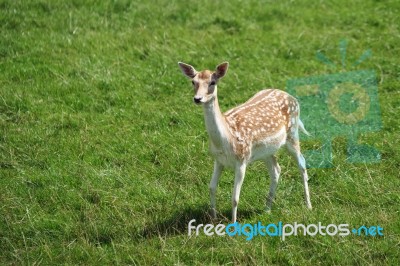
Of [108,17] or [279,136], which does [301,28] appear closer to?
[108,17]

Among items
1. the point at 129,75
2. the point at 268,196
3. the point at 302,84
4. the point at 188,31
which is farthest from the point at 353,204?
the point at 188,31

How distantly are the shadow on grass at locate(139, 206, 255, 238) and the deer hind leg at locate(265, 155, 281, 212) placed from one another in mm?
262

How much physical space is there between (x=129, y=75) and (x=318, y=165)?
3812 millimetres

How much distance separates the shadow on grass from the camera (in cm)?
783

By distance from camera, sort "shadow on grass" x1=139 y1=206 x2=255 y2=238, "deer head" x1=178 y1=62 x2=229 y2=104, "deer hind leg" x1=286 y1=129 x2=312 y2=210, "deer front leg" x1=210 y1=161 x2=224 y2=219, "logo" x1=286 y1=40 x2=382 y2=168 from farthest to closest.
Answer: "logo" x1=286 y1=40 x2=382 y2=168, "deer hind leg" x1=286 y1=129 x2=312 y2=210, "deer front leg" x1=210 y1=161 x2=224 y2=219, "shadow on grass" x1=139 y1=206 x2=255 y2=238, "deer head" x1=178 y1=62 x2=229 y2=104

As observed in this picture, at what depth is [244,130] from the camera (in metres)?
8.07

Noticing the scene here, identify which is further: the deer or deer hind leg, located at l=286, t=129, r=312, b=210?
deer hind leg, located at l=286, t=129, r=312, b=210

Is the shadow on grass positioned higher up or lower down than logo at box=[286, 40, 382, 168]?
higher up

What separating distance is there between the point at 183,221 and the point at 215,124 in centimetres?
117

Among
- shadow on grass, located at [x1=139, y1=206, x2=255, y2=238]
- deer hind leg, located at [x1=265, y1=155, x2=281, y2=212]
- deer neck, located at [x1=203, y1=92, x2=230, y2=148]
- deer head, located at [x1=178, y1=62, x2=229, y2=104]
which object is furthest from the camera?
deer hind leg, located at [x1=265, y1=155, x2=281, y2=212]

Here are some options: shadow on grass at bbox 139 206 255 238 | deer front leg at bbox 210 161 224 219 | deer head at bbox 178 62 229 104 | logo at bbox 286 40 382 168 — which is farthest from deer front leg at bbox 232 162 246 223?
logo at bbox 286 40 382 168

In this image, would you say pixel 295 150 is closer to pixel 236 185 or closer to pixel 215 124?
pixel 236 185

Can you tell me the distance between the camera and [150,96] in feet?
37.5

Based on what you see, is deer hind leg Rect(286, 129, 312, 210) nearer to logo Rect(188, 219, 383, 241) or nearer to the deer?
the deer
